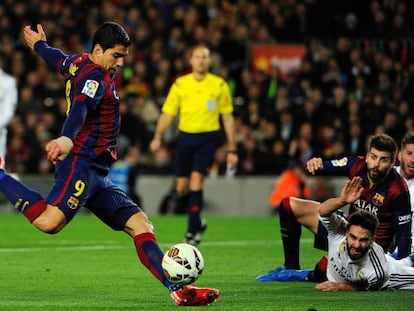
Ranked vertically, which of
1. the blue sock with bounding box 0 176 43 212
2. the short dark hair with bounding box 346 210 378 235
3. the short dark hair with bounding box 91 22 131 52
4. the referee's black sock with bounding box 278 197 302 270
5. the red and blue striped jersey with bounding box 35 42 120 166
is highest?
the short dark hair with bounding box 91 22 131 52

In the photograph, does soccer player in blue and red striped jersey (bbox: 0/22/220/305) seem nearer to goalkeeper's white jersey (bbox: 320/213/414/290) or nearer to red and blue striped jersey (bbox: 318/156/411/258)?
goalkeeper's white jersey (bbox: 320/213/414/290)

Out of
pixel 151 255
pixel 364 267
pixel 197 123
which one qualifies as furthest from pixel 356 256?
pixel 197 123

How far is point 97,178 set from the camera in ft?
29.8

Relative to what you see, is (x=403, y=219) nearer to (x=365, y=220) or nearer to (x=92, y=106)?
(x=365, y=220)

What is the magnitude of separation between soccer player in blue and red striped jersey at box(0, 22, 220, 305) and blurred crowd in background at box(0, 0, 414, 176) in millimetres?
12818

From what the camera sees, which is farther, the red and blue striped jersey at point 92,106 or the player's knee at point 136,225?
the player's knee at point 136,225

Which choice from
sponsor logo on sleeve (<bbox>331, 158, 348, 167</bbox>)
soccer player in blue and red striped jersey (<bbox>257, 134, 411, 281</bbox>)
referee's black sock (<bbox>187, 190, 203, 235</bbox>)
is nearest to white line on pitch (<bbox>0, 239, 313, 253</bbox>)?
referee's black sock (<bbox>187, 190, 203, 235</bbox>)

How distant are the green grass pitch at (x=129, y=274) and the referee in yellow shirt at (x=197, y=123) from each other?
920 mm

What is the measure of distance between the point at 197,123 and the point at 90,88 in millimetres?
7099

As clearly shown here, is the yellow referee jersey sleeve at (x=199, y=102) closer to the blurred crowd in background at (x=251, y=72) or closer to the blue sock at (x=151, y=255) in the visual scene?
the blurred crowd in background at (x=251, y=72)

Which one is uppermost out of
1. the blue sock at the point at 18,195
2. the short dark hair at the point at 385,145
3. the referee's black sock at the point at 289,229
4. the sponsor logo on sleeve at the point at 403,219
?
the short dark hair at the point at 385,145

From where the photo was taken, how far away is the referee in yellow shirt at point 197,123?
15547 mm

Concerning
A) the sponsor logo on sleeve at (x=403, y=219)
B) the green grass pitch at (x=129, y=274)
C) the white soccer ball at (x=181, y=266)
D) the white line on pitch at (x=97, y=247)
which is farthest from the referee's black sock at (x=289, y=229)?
the white line on pitch at (x=97, y=247)

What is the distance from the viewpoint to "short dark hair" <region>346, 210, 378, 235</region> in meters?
9.38
